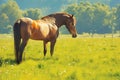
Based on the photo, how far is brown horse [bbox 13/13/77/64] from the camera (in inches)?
637

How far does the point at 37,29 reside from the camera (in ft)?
57.3

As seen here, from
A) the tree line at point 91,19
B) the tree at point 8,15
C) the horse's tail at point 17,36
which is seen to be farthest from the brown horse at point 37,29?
the tree at point 8,15

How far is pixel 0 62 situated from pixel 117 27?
441ft

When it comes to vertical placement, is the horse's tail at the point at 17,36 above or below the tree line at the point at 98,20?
above

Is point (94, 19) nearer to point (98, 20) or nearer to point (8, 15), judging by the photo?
point (98, 20)

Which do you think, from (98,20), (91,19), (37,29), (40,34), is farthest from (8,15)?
(37,29)

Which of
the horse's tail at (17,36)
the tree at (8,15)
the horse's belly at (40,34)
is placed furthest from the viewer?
the tree at (8,15)

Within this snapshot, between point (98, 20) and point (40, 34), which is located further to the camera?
point (98, 20)

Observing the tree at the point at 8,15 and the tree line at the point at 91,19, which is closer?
the tree line at the point at 91,19

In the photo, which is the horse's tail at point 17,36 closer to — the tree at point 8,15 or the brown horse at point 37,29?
the brown horse at point 37,29

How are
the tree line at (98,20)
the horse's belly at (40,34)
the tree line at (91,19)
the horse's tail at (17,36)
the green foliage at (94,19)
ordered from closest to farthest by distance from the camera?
the horse's tail at (17,36), the horse's belly at (40,34), the tree line at (98,20), the tree line at (91,19), the green foliage at (94,19)

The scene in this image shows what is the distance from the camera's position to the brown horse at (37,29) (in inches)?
637

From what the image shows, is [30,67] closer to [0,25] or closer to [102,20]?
[102,20]

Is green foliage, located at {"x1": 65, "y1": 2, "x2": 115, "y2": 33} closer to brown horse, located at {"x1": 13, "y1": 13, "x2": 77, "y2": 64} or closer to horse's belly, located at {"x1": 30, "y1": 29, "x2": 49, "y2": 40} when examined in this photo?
brown horse, located at {"x1": 13, "y1": 13, "x2": 77, "y2": 64}
